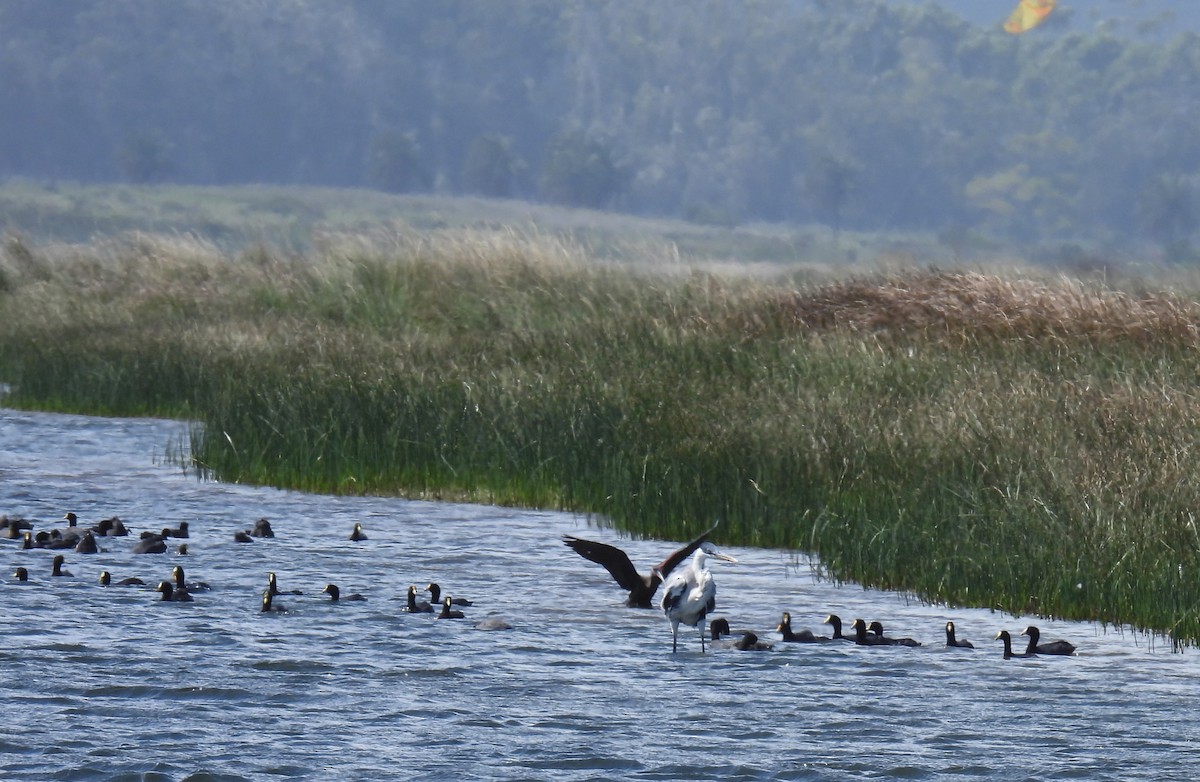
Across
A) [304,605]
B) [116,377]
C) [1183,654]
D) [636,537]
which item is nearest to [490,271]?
[116,377]

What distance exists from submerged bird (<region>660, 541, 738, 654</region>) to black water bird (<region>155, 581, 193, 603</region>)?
112 inches

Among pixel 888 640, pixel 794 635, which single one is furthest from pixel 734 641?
pixel 888 640

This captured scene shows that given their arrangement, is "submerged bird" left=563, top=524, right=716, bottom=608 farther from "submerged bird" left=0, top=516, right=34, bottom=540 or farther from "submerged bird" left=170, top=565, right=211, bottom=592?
"submerged bird" left=0, top=516, right=34, bottom=540

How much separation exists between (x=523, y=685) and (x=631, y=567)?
189 centimetres

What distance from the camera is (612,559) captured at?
965cm

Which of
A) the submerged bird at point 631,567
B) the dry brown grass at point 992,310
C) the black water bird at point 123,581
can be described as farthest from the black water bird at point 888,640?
the dry brown grass at point 992,310

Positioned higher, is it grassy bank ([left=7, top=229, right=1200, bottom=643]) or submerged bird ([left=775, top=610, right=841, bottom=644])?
grassy bank ([left=7, top=229, right=1200, bottom=643])

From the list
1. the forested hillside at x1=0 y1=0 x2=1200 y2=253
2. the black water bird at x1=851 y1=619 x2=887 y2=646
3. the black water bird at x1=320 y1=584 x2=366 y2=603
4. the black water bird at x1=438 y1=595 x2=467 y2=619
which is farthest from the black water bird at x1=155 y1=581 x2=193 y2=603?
the forested hillside at x1=0 y1=0 x2=1200 y2=253

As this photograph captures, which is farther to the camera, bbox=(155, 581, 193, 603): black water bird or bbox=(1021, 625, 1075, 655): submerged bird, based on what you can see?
bbox=(155, 581, 193, 603): black water bird

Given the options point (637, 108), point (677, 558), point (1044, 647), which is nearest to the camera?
point (1044, 647)

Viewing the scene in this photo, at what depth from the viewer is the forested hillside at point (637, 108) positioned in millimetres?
131500

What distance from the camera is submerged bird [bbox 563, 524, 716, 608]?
30.8 ft

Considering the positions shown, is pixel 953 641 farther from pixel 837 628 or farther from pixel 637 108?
pixel 637 108

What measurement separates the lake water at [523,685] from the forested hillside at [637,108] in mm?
114460
